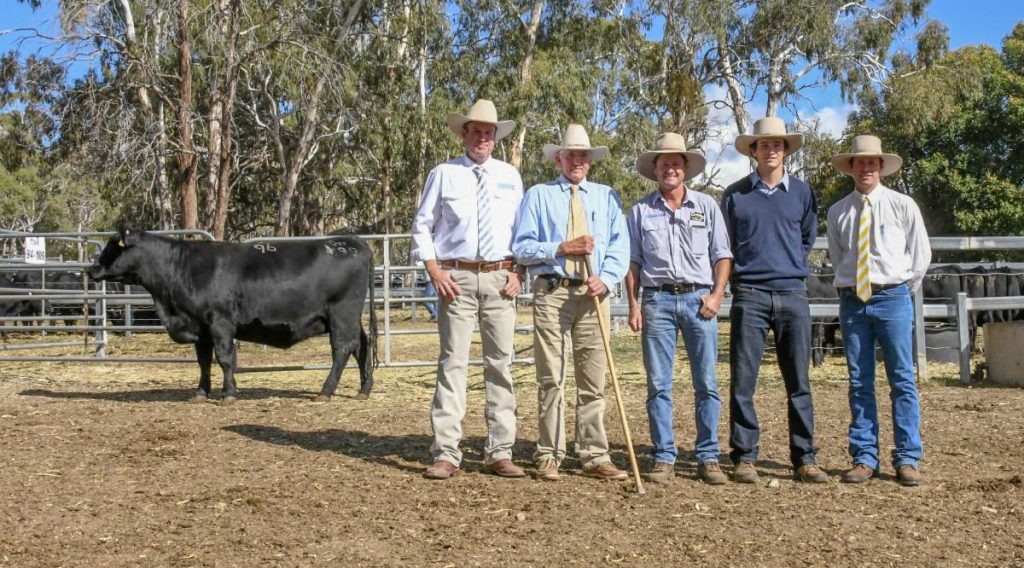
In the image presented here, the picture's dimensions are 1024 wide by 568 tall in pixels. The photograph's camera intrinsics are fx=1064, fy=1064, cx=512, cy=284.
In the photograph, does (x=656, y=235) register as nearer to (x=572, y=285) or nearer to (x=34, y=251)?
(x=572, y=285)

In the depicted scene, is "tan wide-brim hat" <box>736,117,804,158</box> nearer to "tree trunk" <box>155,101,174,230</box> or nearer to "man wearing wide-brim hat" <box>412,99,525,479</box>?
"man wearing wide-brim hat" <box>412,99,525,479</box>

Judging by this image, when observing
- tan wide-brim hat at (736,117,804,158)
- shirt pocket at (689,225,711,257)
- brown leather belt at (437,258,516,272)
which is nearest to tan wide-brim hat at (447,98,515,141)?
brown leather belt at (437,258,516,272)

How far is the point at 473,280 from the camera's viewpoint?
16.9 feet

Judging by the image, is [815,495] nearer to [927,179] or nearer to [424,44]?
[424,44]

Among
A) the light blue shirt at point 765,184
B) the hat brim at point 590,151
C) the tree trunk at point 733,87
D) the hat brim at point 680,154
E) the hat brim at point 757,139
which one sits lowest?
the light blue shirt at point 765,184

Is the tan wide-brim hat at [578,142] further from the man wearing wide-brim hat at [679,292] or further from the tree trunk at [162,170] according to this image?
the tree trunk at [162,170]

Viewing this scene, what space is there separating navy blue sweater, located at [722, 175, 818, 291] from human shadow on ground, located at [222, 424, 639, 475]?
1.20m

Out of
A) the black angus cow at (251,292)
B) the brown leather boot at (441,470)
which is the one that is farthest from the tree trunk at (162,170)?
the brown leather boot at (441,470)

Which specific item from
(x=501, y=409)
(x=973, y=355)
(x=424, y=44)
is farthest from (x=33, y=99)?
(x=501, y=409)

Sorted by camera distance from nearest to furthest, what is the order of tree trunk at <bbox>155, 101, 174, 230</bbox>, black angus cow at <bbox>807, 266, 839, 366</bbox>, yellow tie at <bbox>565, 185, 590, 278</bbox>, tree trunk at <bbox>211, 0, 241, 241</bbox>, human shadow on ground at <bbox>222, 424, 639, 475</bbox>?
yellow tie at <bbox>565, 185, 590, 278</bbox> → human shadow on ground at <bbox>222, 424, 639, 475</bbox> → black angus cow at <bbox>807, 266, 839, 366</bbox> → tree trunk at <bbox>211, 0, 241, 241</bbox> → tree trunk at <bbox>155, 101, 174, 230</bbox>

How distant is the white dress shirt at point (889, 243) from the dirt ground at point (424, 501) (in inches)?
38.2

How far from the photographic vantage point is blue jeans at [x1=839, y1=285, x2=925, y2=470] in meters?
5.04

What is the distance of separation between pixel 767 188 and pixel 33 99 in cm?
2320

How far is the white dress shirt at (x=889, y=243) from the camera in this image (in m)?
5.05
